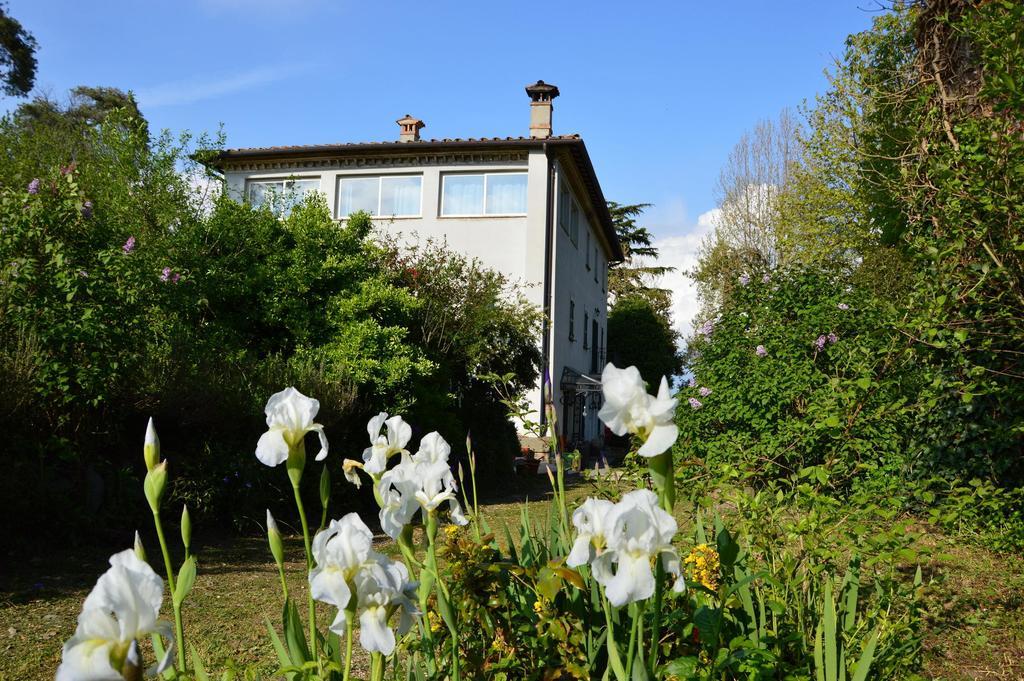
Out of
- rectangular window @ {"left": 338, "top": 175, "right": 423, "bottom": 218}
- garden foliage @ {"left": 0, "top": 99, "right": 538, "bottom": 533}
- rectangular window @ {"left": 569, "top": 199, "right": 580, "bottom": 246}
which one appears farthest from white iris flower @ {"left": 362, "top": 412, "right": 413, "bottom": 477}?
rectangular window @ {"left": 569, "top": 199, "right": 580, "bottom": 246}

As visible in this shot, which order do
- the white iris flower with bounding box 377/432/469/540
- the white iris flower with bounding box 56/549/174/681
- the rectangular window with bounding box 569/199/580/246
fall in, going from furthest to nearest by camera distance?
the rectangular window with bounding box 569/199/580/246 → the white iris flower with bounding box 377/432/469/540 → the white iris flower with bounding box 56/549/174/681

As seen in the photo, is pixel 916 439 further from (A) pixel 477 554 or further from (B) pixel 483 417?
(B) pixel 483 417

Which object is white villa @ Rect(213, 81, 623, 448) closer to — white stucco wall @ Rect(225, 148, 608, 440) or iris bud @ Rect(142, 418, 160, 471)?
white stucco wall @ Rect(225, 148, 608, 440)

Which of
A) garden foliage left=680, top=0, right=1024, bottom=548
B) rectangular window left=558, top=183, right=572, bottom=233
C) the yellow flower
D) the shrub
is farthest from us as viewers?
rectangular window left=558, top=183, right=572, bottom=233

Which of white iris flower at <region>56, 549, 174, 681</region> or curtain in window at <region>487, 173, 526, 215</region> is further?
curtain in window at <region>487, 173, 526, 215</region>

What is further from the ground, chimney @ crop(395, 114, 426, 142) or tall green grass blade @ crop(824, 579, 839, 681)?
chimney @ crop(395, 114, 426, 142)

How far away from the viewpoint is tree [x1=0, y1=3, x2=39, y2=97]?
21516 millimetres

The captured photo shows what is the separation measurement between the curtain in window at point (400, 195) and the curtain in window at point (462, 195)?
66cm

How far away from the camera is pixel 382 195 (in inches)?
691

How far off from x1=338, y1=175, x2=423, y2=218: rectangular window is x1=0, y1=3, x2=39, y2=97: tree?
39.1ft

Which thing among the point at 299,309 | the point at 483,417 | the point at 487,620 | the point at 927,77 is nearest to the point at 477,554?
the point at 487,620

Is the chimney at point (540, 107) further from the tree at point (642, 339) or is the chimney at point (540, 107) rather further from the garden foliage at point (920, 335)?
the tree at point (642, 339)

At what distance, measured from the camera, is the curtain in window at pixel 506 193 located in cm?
1683

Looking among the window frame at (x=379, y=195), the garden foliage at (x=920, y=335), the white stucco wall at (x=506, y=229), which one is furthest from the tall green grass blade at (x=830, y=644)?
the window frame at (x=379, y=195)
